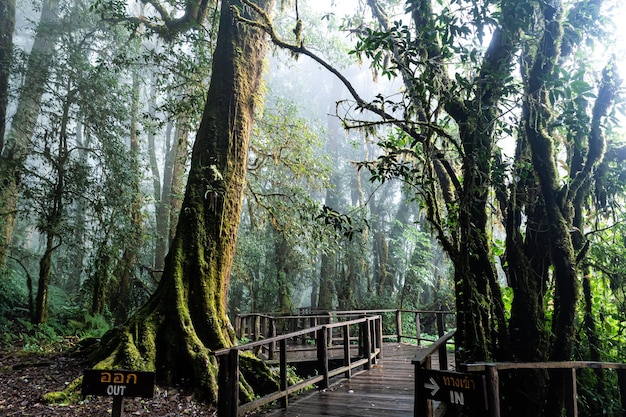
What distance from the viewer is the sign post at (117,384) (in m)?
3.38

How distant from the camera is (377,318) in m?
9.43

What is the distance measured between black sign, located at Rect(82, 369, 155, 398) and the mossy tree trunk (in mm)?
1773

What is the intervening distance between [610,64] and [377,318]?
21.8 feet

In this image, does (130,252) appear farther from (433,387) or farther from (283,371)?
(433,387)

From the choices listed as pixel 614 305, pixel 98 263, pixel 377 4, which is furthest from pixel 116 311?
pixel 614 305

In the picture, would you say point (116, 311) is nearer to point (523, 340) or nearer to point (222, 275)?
point (222, 275)

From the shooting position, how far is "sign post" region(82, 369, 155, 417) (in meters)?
3.38

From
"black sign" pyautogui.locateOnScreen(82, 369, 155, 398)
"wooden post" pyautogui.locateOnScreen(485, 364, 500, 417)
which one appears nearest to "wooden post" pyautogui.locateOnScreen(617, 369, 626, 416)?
"wooden post" pyautogui.locateOnScreen(485, 364, 500, 417)

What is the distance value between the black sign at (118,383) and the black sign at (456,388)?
226 cm

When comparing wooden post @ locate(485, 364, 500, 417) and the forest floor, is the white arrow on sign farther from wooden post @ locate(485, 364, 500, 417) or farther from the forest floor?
the forest floor

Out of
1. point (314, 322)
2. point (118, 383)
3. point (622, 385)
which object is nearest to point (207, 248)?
point (118, 383)

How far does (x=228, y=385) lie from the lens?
13.5ft

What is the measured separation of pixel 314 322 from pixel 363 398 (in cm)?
949

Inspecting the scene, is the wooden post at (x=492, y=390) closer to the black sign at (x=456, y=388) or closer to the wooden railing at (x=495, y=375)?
the wooden railing at (x=495, y=375)
